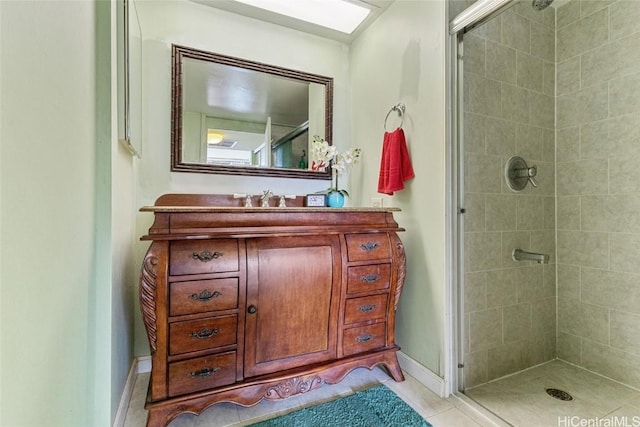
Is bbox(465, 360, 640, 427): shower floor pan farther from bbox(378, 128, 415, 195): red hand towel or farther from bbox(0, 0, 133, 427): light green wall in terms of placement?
bbox(0, 0, 133, 427): light green wall

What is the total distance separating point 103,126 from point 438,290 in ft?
5.59

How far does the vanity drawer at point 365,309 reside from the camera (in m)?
1.54

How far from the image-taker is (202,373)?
127 cm

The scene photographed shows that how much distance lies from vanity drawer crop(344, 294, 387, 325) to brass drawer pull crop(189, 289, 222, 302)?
2.14 ft

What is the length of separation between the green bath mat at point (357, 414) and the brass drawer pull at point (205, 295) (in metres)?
0.63

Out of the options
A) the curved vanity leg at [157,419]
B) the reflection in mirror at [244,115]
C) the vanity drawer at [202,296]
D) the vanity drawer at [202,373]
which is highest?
the reflection in mirror at [244,115]

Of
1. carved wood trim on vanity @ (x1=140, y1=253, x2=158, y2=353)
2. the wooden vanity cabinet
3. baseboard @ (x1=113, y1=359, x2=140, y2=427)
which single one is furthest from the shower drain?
baseboard @ (x1=113, y1=359, x2=140, y2=427)

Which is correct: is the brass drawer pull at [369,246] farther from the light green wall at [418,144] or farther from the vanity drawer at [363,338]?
the vanity drawer at [363,338]

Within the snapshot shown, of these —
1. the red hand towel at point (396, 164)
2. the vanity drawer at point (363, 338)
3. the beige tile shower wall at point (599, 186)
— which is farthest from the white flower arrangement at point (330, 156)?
the beige tile shower wall at point (599, 186)

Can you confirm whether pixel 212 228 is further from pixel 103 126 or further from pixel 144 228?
pixel 144 228

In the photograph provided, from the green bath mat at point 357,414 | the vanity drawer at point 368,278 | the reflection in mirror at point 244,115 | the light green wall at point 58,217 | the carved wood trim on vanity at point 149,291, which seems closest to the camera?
the light green wall at point 58,217

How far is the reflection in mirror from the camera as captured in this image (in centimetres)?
189

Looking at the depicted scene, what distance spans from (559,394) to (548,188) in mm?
1257

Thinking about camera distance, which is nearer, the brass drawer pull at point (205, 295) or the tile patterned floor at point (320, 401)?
the brass drawer pull at point (205, 295)
